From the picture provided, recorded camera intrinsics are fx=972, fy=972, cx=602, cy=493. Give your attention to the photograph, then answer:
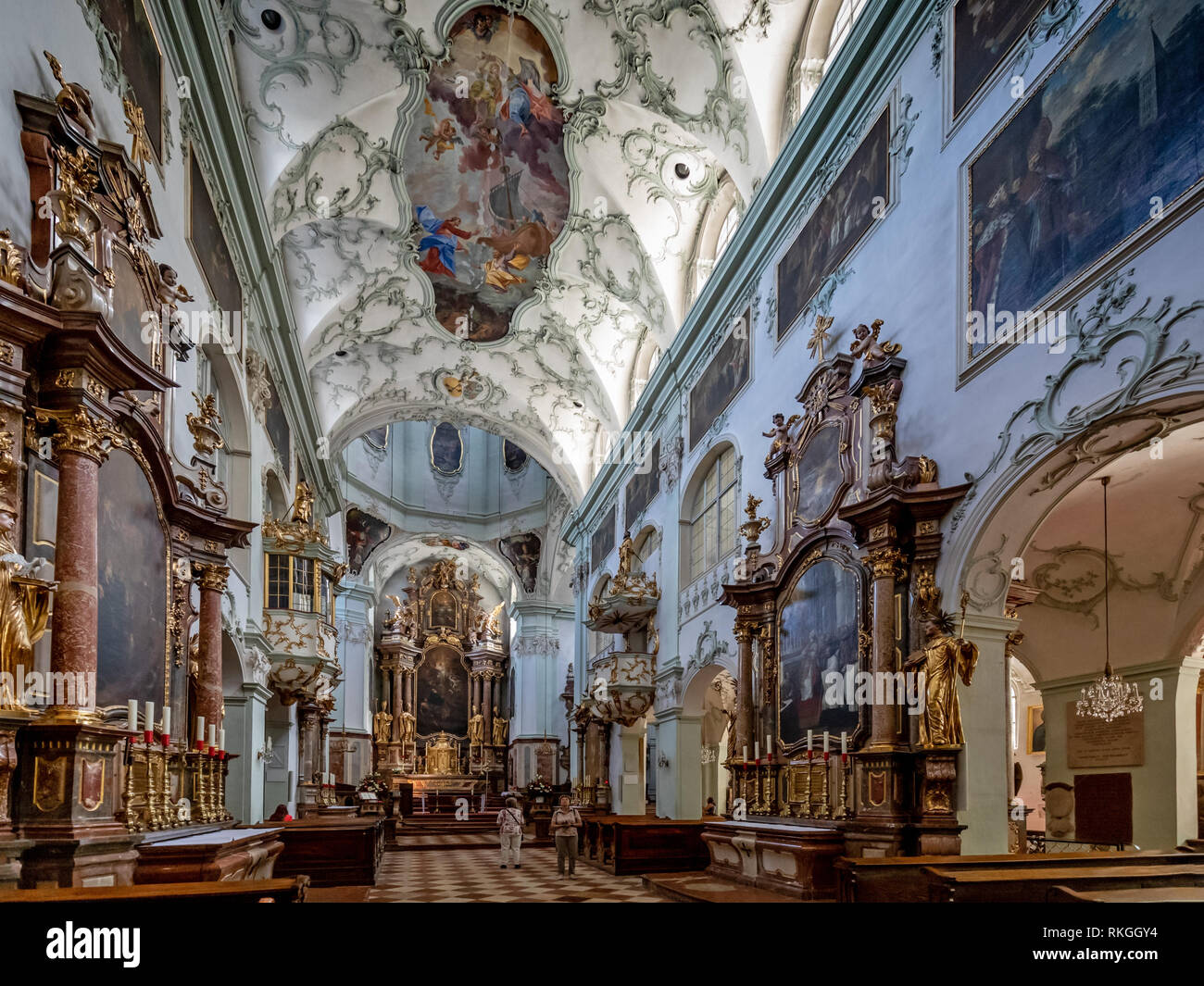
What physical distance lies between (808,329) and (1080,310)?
5.60m

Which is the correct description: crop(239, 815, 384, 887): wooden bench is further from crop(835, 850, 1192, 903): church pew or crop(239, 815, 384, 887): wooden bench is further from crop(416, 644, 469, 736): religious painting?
crop(416, 644, 469, 736): religious painting

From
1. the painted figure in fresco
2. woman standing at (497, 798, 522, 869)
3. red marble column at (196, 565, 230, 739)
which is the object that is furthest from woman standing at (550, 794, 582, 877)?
the painted figure in fresco

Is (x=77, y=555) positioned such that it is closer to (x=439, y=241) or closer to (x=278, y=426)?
(x=278, y=426)

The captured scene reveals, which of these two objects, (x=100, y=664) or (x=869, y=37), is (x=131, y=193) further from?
(x=869, y=37)

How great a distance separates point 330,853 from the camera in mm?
13664

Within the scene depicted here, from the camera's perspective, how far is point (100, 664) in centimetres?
765

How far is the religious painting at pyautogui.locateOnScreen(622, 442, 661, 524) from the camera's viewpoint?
2105 cm

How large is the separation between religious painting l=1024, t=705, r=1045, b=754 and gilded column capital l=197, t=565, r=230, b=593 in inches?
612

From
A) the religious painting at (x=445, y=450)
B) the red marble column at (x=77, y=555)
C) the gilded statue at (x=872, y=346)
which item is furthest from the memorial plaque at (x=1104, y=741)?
the religious painting at (x=445, y=450)

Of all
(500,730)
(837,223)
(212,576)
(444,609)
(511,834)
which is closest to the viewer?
(212,576)

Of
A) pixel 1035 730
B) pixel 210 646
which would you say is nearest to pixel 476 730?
pixel 1035 730

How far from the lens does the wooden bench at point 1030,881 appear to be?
6211 millimetres

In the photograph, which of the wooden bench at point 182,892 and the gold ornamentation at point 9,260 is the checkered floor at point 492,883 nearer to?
the wooden bench at point 182,892

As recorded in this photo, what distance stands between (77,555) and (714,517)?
12.1 meters
